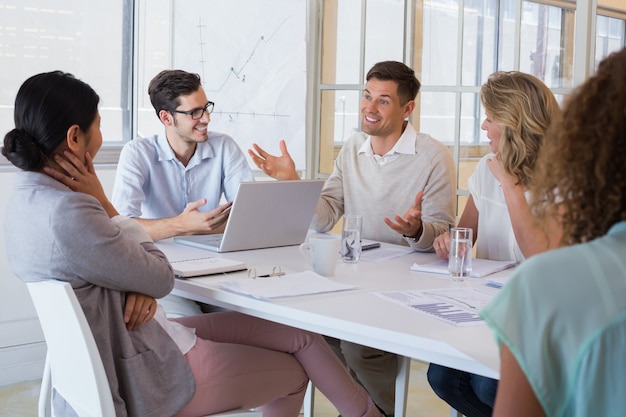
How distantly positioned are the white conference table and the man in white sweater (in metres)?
0.48

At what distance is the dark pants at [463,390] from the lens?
7.00 feet

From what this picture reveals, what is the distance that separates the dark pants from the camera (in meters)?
2.13

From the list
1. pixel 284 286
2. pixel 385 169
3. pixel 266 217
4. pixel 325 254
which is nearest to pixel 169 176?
pixel 266 217

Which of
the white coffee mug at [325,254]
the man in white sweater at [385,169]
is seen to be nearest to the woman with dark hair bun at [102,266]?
the white coffee mug at [325,254]

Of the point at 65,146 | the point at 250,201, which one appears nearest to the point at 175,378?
the point at 65,146

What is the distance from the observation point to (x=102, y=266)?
1689 mm

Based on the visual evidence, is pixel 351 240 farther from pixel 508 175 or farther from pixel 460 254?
pixel 508 175

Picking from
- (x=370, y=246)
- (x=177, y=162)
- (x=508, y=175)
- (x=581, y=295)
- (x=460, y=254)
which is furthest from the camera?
(x=177, y=162)

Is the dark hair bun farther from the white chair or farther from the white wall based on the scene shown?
the white wall

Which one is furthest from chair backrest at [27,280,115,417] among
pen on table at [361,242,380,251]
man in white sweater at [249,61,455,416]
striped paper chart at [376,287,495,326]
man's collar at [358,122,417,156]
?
man's collar at [358,122,417,156]

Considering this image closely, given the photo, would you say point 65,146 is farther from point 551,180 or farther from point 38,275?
point 551,180

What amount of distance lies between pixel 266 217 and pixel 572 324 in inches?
70.7

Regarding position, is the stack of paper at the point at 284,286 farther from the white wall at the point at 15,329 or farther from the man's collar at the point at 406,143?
the white wall at the point at 15,329

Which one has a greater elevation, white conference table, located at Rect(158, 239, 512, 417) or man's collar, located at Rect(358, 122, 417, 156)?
man's collar, located at Rect(358, 122, 417, 156)
